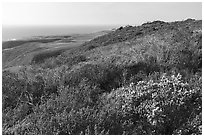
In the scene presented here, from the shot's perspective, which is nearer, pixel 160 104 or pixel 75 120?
pixel 75 120

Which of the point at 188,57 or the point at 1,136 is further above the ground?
the point at 188,57

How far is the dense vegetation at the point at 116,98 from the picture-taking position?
242 inches

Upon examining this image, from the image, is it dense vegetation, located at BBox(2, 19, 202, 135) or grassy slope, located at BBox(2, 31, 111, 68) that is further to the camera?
grassy slope, located at BBox(2, 31, 111, 68)

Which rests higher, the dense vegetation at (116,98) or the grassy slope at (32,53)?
the dense vegetation at (116,98)

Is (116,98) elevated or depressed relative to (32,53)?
elevated

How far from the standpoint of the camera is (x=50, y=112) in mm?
6777

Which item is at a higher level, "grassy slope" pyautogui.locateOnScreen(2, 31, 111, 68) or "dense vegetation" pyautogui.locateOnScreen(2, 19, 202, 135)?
"dense vegetation" pyautogui.locateOnScreen(2, 19, 202, 135)

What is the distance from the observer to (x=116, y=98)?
716 centimetres

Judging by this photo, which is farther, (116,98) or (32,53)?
(32,53)

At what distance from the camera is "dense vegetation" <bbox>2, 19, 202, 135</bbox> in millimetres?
6137

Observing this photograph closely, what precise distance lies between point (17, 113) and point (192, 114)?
383cm

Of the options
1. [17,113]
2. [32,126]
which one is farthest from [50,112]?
[17,113]

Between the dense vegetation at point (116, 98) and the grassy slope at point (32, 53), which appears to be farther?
the grassy slope at point (32, 53)

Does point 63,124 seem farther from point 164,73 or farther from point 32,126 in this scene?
point 164,73
